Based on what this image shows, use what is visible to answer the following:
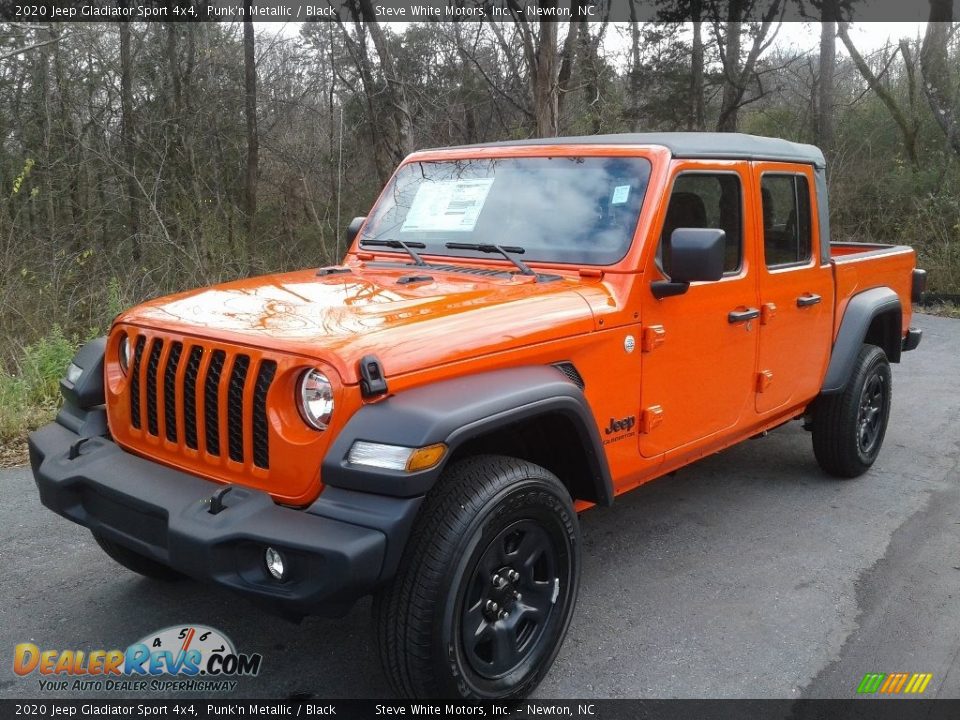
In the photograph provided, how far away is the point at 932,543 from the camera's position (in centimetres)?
413

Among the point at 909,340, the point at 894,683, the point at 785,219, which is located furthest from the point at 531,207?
the point at 909,340

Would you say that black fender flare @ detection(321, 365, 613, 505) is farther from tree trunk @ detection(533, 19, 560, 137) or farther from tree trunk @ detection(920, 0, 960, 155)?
tree trunk @ detection(920, 0, 960, 155)

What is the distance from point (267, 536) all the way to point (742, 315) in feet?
8.05

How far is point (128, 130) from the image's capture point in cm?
1085

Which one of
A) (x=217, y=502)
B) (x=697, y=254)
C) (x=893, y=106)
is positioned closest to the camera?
(x=217, y=502)

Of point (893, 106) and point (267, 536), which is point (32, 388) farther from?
point (893, 106)

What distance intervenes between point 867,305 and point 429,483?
352 cm

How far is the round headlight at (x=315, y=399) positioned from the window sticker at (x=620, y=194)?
1629 mm

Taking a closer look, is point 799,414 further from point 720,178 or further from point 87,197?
point 87,197

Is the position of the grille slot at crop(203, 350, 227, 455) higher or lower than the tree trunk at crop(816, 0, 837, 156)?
lower

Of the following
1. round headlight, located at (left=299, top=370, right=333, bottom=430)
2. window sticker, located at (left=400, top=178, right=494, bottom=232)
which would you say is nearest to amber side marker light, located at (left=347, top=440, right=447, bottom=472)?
round headlight, located at (left=299, top=370, right=333, bottom=430)

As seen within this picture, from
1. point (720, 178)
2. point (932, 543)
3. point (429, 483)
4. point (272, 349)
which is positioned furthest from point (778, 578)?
point (272, 349)

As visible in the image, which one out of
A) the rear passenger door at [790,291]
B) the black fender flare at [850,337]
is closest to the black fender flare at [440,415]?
the rear passenger door at [790,291]

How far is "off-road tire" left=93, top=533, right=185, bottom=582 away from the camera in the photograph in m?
3.41
